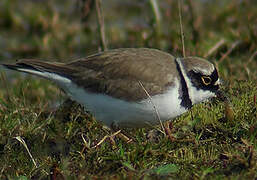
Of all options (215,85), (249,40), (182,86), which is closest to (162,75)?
Result: (182,86)

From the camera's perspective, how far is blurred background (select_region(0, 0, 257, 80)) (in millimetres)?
6656

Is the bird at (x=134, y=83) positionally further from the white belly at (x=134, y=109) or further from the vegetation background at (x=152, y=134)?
the vegetation background at (x=152, y=134)

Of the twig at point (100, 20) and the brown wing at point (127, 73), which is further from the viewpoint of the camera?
the twig at point (100, 20)

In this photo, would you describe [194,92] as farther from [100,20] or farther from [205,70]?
[100,20]

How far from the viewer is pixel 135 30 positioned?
819 centimetres

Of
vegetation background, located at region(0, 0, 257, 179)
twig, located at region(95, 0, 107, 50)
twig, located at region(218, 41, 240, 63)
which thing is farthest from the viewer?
twig, located at region(218, 41, 240, 63)

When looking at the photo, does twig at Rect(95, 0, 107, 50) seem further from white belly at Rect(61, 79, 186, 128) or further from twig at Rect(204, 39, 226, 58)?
white belly at Rect(61, 79, 186, 128)

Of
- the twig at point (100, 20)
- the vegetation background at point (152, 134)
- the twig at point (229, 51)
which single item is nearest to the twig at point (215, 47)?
the vegetation background at point (152, 134)

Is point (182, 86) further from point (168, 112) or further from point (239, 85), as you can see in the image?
point (239, 85)

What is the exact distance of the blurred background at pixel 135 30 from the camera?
666cm

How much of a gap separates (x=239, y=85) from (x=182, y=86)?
47.2 inches

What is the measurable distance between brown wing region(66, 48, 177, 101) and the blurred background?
1635 mm

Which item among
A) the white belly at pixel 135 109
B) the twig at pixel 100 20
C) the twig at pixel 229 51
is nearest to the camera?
the white belly at pixel 135 109

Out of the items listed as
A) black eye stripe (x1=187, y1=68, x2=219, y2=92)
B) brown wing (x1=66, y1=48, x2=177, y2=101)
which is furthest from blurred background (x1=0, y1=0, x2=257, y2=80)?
brown wing (x1=66, y1=48, x2=177, y2=101)
